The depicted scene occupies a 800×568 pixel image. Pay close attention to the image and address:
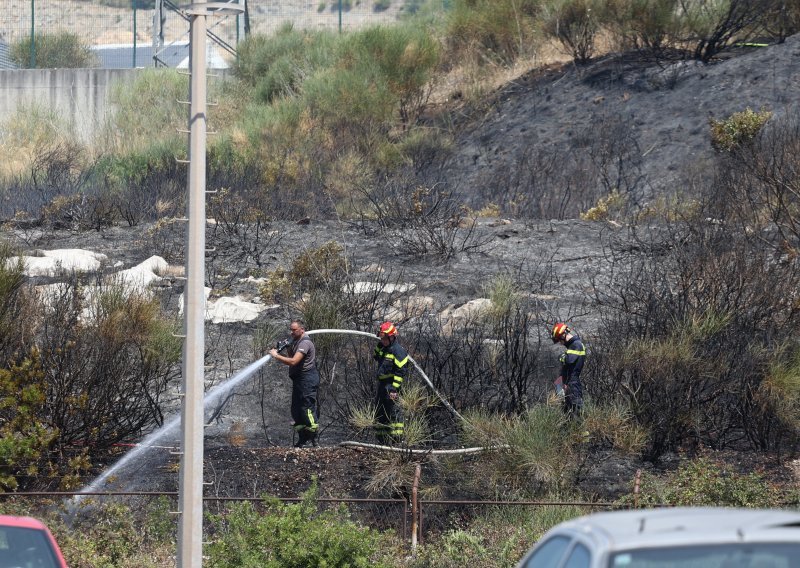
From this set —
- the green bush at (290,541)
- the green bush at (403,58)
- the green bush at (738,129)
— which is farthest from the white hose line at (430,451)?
the green bush at (403,58)

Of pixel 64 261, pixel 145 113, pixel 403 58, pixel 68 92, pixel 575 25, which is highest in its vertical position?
pixel 575 25

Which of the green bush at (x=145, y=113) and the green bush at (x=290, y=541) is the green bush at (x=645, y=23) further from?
the green bush at (x=290, y=541)

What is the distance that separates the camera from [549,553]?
4359 mm

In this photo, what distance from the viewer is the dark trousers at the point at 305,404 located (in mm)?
13508

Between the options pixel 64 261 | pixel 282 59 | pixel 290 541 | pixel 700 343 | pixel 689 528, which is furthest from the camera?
pixel 282 59

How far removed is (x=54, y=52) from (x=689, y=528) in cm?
3871

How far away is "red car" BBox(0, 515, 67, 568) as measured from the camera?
556cm

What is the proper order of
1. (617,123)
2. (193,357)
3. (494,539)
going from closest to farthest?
(193,357) → (494,539) → (617,123)

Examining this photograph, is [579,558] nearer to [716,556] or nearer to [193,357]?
[716,556]

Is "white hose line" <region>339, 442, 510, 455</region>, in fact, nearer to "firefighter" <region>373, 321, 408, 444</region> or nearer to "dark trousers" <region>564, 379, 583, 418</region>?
"firefighter" <region>373, 321, 408, 444</region>

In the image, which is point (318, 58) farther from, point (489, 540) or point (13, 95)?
point (489, 540)

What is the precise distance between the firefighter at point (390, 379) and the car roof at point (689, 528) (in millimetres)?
9045

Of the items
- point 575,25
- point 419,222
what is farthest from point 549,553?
point 575,25

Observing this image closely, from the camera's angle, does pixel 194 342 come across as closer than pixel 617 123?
Yes
